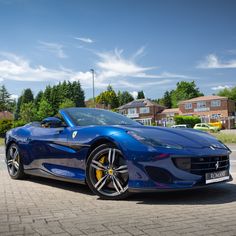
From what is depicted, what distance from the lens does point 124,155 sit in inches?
181

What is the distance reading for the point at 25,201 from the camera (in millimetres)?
4926

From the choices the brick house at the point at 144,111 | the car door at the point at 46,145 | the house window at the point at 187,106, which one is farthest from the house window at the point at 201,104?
the car door at the point at 46,145

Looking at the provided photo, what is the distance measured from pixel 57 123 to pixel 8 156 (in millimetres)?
2143

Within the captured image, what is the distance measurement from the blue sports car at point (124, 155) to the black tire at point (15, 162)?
95 cm

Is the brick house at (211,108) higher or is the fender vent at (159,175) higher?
the brick house at (211,108)

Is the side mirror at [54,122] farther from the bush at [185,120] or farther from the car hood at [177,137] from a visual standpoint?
the bush at [185,120]

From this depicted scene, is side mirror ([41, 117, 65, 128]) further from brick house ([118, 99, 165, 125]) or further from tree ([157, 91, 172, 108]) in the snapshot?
tree ([157, 91, 172, 108])

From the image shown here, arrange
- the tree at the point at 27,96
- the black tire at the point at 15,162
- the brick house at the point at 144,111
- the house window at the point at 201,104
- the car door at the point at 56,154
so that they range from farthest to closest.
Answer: the tree at the point at 27,96, the brick house at the point at 144,111, the house window at the point at 201,104, the black tire at the point at 15,162, the car door at the point at 56,154

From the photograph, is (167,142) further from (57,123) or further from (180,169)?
(57,123)

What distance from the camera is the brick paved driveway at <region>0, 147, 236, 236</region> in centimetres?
338

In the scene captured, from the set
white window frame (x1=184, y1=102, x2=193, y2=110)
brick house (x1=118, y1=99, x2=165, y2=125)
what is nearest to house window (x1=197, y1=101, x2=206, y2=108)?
white window frame (x1=184, y1=102, x2=193, y2=110)

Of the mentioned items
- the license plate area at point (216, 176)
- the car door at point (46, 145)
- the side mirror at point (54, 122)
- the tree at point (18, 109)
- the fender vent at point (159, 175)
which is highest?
the tree at point (18, 109)

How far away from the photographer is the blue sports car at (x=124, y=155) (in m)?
4.41

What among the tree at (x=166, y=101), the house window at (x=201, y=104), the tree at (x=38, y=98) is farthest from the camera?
the tree at (x=166, y=101)
